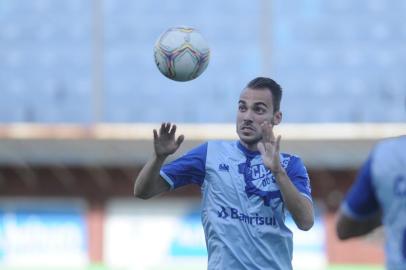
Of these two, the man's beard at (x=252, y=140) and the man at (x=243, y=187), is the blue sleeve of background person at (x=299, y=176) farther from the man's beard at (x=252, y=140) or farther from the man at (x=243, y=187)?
the man's beard at (x=252, y=140)

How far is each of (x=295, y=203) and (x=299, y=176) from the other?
0.35m

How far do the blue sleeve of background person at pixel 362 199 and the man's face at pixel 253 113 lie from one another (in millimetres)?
1431

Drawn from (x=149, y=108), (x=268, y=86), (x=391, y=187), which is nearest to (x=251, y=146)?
(x=268, y=86)

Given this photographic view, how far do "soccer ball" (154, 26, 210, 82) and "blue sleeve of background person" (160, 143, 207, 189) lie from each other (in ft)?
2.19

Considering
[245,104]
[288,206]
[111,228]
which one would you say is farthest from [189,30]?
[111,228]

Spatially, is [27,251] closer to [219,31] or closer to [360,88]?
[219,31]

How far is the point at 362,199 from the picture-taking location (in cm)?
365

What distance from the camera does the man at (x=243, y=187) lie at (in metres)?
5.04

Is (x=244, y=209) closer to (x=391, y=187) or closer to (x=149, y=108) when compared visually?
(x=391, y=187)

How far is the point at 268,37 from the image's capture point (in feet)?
73.0

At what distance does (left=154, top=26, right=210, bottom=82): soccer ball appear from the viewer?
5.80 metres

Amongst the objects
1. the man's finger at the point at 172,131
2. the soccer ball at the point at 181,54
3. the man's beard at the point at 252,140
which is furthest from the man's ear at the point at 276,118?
the soccer ball at the point at 181,54

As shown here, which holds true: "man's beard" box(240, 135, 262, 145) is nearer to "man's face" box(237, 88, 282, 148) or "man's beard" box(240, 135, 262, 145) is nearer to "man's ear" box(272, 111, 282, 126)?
"man's face" box(237, 88, 282, 148)

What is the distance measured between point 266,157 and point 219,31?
18423mm
